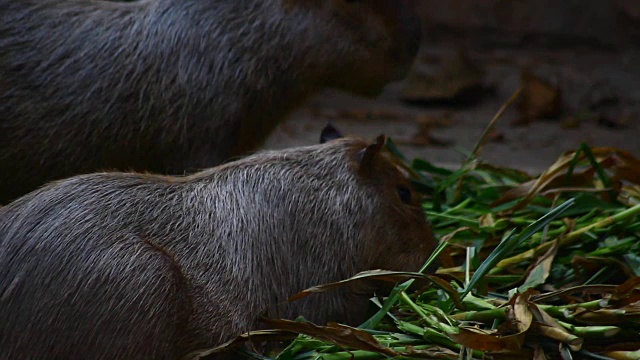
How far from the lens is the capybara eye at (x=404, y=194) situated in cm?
396

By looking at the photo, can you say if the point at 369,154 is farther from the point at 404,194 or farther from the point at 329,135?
the point at 329,135

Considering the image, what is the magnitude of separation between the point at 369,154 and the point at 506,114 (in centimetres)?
459

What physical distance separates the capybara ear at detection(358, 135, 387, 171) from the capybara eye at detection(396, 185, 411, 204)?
0.58ft

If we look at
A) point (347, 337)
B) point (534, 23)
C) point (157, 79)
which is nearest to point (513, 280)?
point (347, 337)

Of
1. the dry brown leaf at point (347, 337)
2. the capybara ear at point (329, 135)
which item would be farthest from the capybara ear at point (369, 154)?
the dry brown leaf at point (347, 337)

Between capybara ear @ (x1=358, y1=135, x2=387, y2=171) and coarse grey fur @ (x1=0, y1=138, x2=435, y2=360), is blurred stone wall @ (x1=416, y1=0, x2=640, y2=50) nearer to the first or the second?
coarse grey fur @ (x1=0, y1=138, x2=435, y2=360)

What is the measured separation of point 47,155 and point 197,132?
683 millimetres

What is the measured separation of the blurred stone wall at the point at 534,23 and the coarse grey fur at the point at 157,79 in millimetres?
4064

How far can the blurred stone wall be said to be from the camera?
8500 millimetres

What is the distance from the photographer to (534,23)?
8766 millimetres

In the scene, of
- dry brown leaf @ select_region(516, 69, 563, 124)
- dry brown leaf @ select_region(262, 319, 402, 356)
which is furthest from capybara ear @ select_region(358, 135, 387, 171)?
dry brown leaf @ select_region(516, 69, 563, 124)

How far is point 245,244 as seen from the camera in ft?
11.6

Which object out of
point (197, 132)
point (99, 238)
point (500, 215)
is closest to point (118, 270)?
point (99, 238)

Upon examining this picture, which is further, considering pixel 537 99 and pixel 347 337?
pixel 537 99
